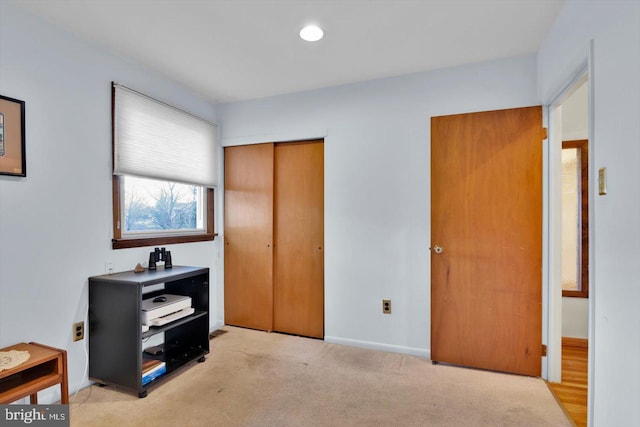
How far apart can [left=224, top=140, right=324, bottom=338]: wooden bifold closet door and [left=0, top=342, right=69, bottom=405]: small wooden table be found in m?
1.80

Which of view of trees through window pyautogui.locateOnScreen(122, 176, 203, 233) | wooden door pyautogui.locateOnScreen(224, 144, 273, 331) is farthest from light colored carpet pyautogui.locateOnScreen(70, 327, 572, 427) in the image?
view of trees through window pyautogui.locateOnScreen(122, 176, 203, 233)

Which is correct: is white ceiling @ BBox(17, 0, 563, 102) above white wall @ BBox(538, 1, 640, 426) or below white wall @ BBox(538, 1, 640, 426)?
above

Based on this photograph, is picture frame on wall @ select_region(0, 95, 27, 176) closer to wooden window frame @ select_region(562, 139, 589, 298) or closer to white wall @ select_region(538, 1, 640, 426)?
white wall @ select_region(538, 1, 640, 426)

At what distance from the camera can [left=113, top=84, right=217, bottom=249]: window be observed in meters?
2.41

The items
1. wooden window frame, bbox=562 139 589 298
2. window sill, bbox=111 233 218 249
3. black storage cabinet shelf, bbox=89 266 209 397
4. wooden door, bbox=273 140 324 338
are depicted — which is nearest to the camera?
black storage cabinet shelf, bbox=89 266 209 397

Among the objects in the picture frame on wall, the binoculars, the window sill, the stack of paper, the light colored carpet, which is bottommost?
the light colored carpet

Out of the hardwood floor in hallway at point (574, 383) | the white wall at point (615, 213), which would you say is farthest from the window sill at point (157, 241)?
the hardwood floor in hallway at point (574, 383)

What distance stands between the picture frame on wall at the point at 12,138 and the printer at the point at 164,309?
3.65 ft

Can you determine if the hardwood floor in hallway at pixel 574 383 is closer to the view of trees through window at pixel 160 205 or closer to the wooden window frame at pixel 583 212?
the wooden window frame at pixel 583 212

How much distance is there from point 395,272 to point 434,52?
1.79 metres

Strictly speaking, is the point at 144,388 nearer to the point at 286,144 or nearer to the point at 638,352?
the point at 286,144

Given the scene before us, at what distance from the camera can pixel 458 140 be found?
2457 mm

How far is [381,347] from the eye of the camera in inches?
110

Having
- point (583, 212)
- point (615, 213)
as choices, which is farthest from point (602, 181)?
point (583, 212)
